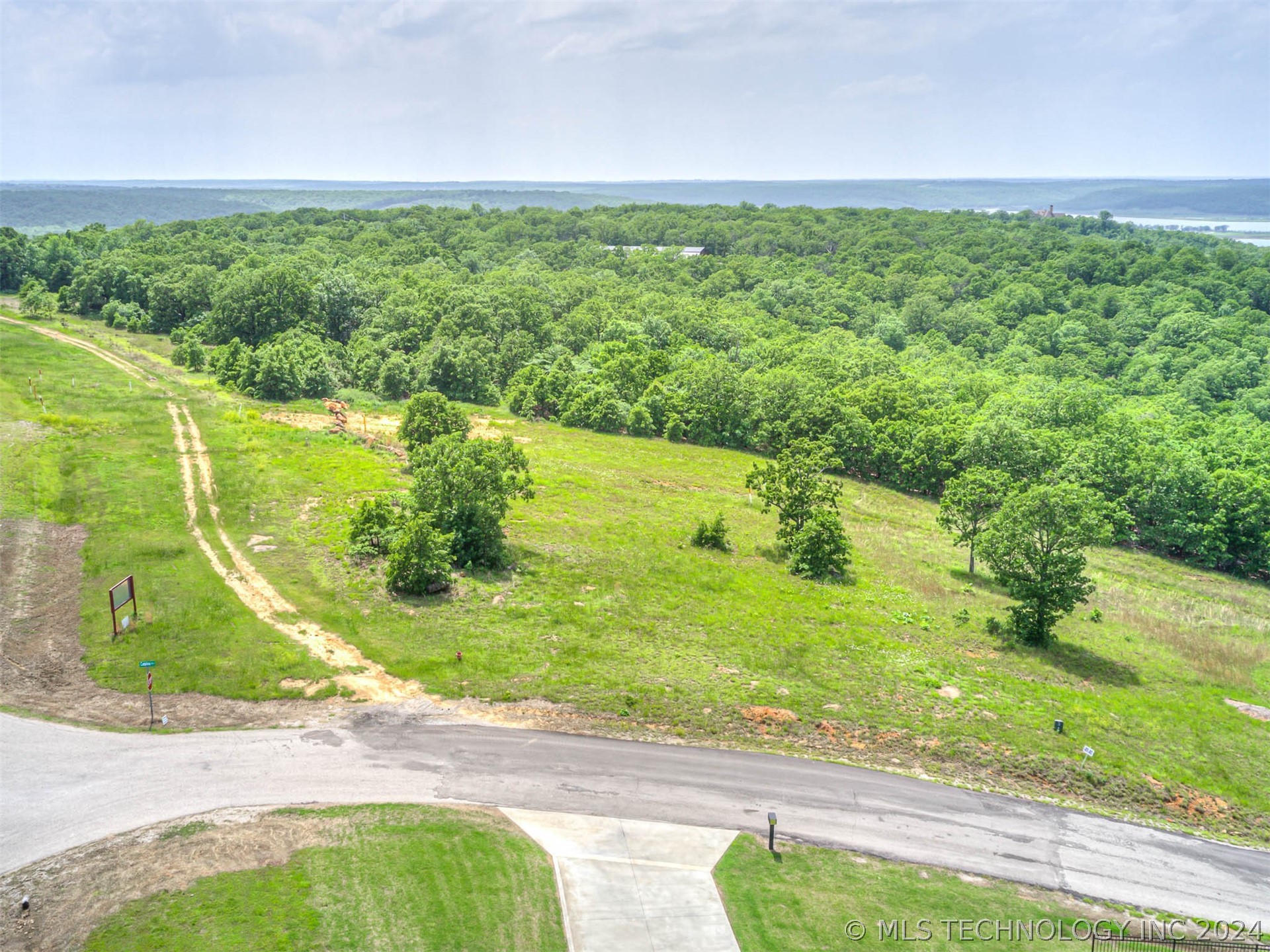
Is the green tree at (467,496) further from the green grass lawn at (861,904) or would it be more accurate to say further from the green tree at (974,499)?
the green tree at (974,499)

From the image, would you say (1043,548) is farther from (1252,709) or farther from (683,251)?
(683,251)

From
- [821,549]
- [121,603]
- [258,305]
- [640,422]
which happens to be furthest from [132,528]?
[258,305]

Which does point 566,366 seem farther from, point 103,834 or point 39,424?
point 103,834

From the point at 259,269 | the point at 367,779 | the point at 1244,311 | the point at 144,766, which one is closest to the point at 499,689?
the point at 367,779

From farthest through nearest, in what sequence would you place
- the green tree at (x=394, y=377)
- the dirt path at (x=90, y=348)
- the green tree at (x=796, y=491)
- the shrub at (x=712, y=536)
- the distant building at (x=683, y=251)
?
1. the distant building at (x=683, y=251)
2. the green tree at (x=394, y=377)
3. the dirt path at (x=90, y=348)
4. the shrub at (x=712, y=536)
5. the green tree at (x=796, y=491)

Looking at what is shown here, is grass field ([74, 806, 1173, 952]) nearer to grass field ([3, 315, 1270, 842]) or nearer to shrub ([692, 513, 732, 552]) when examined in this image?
grass field ([3, 315, 1270, 842])

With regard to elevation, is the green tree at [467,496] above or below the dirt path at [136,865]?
above

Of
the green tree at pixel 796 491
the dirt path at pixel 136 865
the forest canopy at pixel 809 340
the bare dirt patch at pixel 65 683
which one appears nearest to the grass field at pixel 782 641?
the bare dirt patch at pixel 65 683

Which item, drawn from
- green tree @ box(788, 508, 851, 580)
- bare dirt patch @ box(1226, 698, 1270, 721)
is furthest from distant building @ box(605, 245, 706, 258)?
bare dirt patch @ box(1226, 698, 1270, 721)
